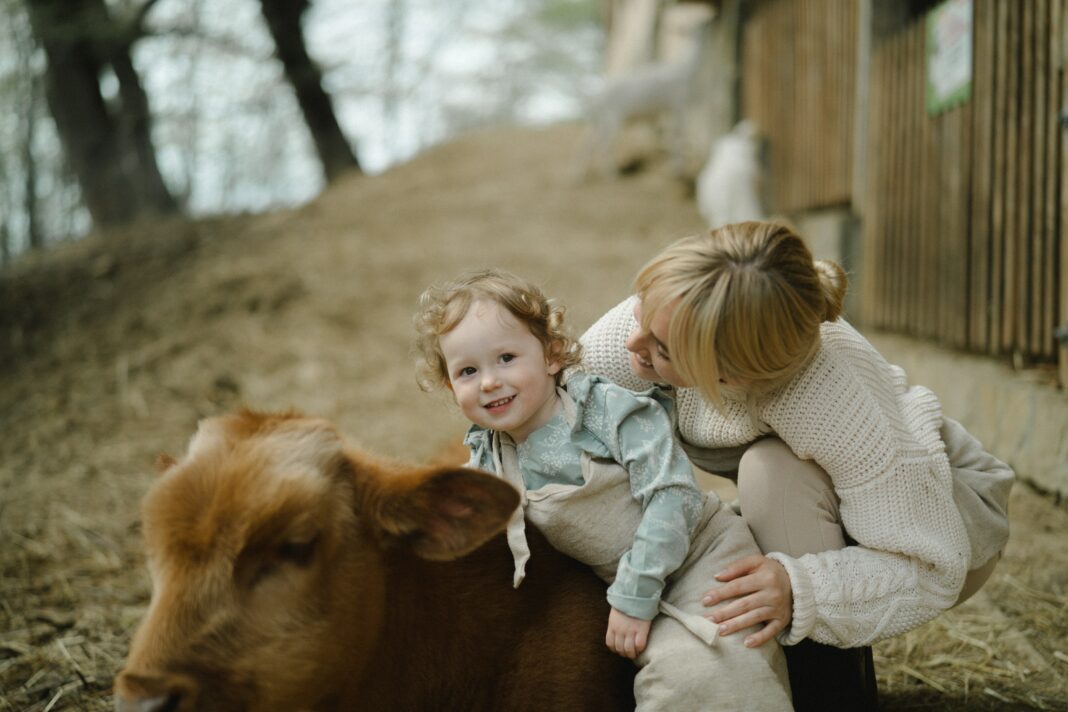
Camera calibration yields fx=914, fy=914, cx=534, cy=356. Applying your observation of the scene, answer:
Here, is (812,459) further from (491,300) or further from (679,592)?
(491,300)

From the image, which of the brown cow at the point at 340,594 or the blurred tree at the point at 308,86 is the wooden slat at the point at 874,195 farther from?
the blurred tree at the point at 308,86

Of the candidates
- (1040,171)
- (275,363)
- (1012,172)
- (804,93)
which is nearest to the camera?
(1040,171)

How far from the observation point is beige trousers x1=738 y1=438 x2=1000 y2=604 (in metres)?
2.30

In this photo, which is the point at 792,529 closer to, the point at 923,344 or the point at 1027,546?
the point at 1027,546

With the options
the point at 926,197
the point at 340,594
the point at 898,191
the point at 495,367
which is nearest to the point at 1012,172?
the point at 926,197

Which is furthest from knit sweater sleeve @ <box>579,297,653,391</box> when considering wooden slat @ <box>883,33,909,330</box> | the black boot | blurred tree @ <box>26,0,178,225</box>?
blurred tree @ <box>26,0,178,225</box>

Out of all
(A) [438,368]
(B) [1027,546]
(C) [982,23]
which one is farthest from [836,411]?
(C) [982,23]

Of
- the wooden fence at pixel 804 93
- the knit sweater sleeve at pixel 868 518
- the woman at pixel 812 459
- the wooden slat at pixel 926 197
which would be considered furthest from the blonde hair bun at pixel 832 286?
the wooden fence at pixel 804 93

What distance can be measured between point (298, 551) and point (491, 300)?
0.78 m

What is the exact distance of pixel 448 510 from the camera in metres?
2.11

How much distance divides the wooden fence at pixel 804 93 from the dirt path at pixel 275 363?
4.45ft

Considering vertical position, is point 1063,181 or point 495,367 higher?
point 1063,181

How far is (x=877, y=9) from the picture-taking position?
6.16 meters

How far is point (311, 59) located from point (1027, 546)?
11446mm
